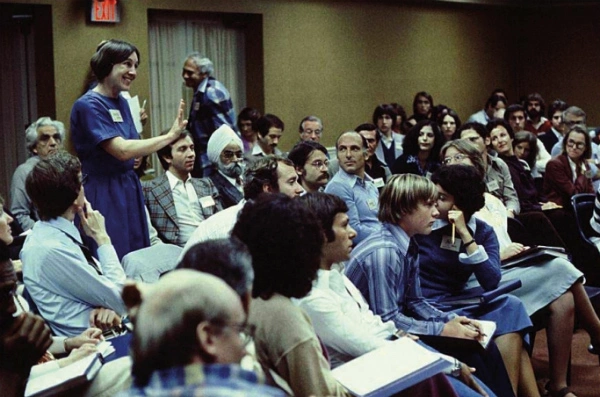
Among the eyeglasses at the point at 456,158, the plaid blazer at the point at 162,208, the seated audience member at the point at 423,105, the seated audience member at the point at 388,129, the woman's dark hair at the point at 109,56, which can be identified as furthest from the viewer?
the seated audience member at the point at 423,105

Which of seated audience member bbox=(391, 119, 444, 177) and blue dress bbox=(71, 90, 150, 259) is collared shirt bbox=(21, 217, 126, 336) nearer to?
blue dress bbox=(71, 90, 150, 259)

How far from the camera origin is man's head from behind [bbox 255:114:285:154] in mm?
7988

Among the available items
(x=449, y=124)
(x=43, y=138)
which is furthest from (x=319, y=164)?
(x=449, y=124)

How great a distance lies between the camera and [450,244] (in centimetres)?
409

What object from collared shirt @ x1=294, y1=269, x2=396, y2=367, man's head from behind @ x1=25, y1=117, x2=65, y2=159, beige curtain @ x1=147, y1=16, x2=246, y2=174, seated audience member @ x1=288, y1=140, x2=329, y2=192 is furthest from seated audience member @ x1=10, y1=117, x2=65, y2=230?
collared shirt @ x1=294, y1=269, x2=396, y2=367

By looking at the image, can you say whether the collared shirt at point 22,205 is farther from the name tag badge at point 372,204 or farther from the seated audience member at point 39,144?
the name tag badge at point 372,204

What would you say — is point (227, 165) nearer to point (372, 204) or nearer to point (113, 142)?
point (372, 204)

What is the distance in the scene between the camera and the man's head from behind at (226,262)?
2.00 m

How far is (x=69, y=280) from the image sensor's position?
10.5 feet

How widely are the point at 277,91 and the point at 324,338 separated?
6.56 m

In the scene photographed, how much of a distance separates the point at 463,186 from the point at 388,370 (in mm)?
1705

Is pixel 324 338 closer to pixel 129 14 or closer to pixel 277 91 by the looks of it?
pixel 129 14

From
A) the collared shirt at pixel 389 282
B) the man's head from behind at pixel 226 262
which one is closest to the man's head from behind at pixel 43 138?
the collared shirt at pixel 389 282

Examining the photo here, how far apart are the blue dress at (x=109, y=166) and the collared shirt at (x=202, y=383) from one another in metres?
2.85
